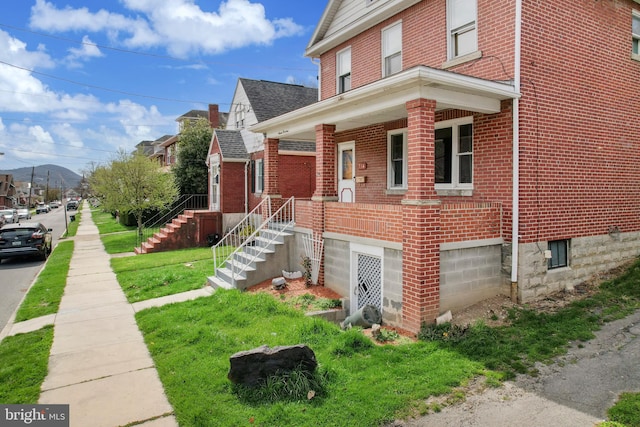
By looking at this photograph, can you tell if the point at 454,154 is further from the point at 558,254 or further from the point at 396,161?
the point at 558,254

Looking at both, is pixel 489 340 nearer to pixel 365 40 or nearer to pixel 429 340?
pixel 429 340

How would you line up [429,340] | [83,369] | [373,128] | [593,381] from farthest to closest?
[373,128]
[429,340]
[83,369]
[593,381]

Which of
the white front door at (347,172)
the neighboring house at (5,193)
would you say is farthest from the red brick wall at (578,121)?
the neighboring house at (5,193)

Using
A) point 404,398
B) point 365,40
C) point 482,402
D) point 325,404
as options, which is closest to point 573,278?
point 482,402

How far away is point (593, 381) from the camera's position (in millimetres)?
4938

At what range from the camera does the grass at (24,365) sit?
199 inches

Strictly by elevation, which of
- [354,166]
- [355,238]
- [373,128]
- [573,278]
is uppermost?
[373,128]

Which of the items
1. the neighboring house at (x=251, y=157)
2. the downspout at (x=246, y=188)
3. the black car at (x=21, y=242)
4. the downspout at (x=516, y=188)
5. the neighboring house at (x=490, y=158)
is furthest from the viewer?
the downspout at (x=246, y=188)

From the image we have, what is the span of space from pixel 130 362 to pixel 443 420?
4.45m

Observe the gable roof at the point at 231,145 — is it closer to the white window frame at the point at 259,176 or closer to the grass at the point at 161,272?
the white window frame at the point at 259,176

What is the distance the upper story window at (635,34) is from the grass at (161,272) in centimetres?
1221

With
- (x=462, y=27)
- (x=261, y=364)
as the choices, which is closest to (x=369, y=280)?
(x=261, y=364)

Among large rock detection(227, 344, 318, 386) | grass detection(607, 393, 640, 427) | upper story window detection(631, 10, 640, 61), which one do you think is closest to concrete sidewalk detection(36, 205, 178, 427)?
large rock detection(227, 344, 318, 386)

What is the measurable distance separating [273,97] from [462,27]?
1290 centimetres
